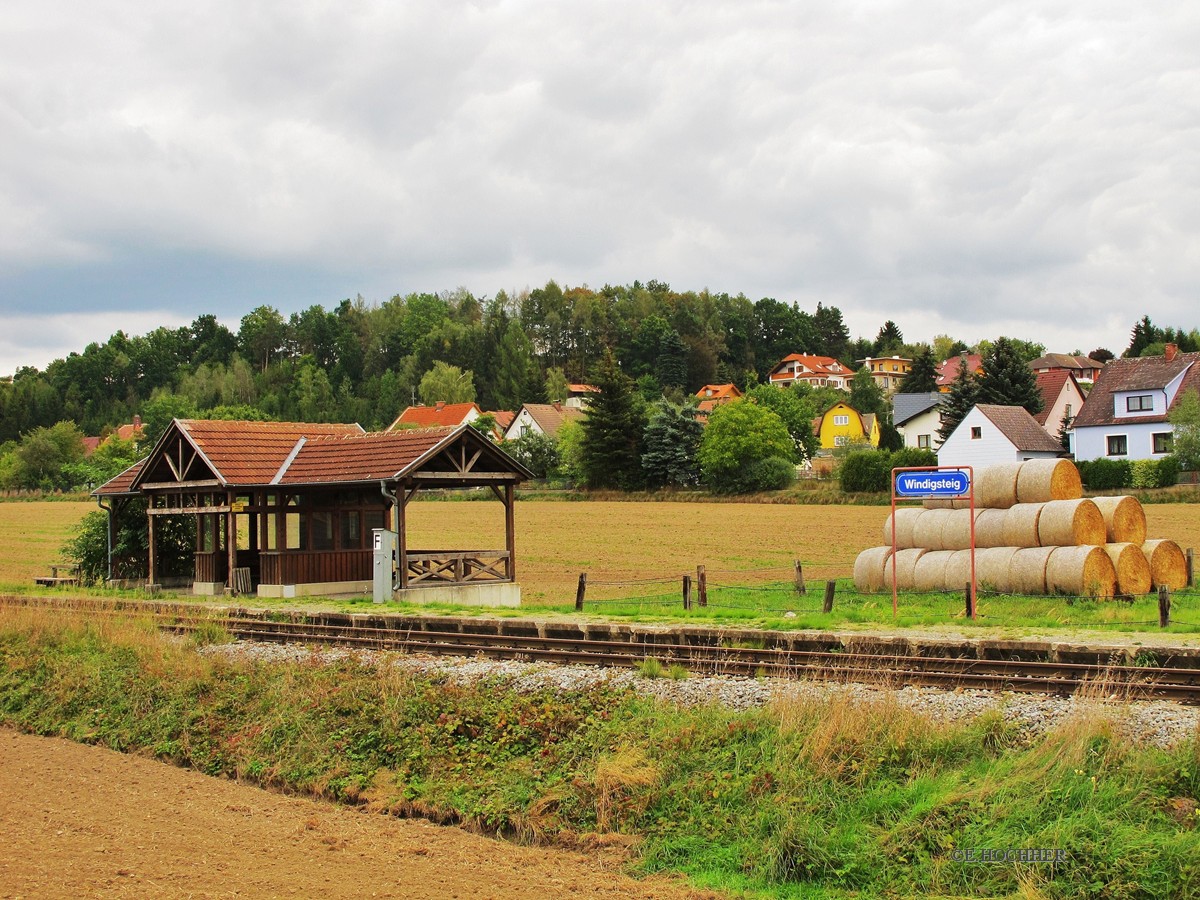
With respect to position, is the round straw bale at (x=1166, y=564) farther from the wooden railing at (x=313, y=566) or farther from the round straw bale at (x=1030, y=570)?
the wooden railing at (x=313, y=566)

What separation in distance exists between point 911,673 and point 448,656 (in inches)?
267

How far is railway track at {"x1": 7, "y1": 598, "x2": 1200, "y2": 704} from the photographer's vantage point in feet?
41.9

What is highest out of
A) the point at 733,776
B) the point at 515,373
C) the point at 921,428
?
the point at 515,373

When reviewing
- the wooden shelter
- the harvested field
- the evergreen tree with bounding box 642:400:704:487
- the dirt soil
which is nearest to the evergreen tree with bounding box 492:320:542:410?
the evergreen tree with bounding box 642:400:704:487

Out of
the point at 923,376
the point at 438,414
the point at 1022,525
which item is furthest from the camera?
the point at 438,414

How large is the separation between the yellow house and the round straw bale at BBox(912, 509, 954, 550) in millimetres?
82456

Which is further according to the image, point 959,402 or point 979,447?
point 959,402

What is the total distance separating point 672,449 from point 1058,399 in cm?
2669

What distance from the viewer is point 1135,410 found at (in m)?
60.2

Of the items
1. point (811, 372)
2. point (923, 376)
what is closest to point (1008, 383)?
point (923, 376)

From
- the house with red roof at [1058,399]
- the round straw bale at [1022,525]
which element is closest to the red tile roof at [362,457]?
the round straw bale at [1022,525]

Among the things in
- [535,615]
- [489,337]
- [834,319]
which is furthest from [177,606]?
[834,319]

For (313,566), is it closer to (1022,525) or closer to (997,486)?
(997,486)

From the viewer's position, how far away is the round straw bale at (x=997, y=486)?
25.5m
